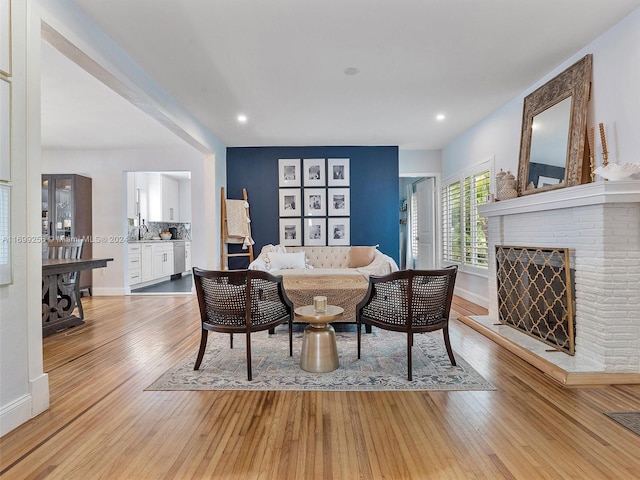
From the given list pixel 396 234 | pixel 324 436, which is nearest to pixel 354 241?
pixel 396 234

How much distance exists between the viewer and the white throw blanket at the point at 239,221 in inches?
231

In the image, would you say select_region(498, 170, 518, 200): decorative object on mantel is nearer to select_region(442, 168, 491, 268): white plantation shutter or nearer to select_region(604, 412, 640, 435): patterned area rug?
select_region(442, 168, 491, 268): white plantation shutter

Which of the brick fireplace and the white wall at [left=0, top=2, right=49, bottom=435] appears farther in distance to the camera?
the brick fireplace

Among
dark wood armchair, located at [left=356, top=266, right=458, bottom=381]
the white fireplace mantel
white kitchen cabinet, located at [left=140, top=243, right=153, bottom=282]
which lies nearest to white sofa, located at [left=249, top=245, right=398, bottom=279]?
dark wood armchair, located at [left=356, top=266, right=458, bottom=381]

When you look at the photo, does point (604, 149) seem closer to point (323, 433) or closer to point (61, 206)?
point (323, 433)

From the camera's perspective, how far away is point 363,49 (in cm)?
296

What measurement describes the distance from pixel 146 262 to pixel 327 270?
443cm

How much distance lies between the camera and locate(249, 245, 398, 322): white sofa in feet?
11.9

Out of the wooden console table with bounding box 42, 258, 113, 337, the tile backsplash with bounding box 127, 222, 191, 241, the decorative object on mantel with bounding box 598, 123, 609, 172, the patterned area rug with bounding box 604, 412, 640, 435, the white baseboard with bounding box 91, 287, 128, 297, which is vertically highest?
the decorative object on mantel with bounding box 598, 123, 609, 172

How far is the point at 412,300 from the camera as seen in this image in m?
2.55

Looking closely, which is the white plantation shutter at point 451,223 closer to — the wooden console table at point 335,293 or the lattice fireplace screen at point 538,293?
the lattice fireplace screen at point 538,293

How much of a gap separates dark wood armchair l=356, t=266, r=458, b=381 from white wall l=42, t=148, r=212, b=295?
4469 mm

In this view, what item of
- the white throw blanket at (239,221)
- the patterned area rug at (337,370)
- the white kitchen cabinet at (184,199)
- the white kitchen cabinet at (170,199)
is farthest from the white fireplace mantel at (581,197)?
→ the white kitchen cabinet at (184,199)

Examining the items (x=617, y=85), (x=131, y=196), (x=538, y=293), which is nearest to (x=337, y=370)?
(x=538, y=293)
